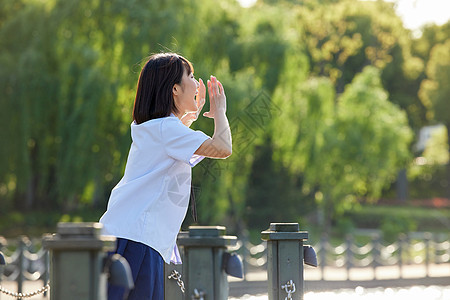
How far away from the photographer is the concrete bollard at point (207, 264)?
3512mm

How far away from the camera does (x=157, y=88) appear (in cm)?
380

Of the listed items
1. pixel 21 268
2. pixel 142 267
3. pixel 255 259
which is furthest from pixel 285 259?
pixel 255 259

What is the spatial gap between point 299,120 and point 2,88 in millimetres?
7640

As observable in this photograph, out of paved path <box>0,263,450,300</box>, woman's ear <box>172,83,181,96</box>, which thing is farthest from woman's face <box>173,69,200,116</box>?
paved path <box>0,263,450,300</box>

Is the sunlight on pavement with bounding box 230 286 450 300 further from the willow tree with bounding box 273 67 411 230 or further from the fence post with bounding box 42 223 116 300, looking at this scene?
the fence post with bounding box 42 223 116 300

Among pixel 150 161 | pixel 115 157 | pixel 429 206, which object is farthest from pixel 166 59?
pixel 429 206

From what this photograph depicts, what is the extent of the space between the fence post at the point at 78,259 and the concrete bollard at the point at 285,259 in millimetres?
1658

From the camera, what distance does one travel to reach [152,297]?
11.9ft

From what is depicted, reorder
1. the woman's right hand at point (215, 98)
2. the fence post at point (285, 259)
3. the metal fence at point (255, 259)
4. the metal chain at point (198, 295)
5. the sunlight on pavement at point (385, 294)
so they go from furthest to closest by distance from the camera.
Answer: the metal fence at point (255, 259) < the sunlight on pavement at point (385, 294) < the fence post at point (285, 259) < the woman's right hand at point (215, 98) < the metal chain at point (198, 295)

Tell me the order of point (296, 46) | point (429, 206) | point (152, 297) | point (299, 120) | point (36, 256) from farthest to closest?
point (429, 206)
point (299, 120)
point (296, 46)
point (36, 256)
point (152, 297)

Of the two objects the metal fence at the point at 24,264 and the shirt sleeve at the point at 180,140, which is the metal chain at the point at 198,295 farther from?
the metal fence at the point at 24,264

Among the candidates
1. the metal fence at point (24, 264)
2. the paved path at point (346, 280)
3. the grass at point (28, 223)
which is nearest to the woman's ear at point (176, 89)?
the metal fence at point (24, 264)

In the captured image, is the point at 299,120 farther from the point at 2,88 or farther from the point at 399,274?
the point at 2,88

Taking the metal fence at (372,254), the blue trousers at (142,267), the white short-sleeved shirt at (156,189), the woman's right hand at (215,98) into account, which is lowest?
the metal fence at (372,254)
